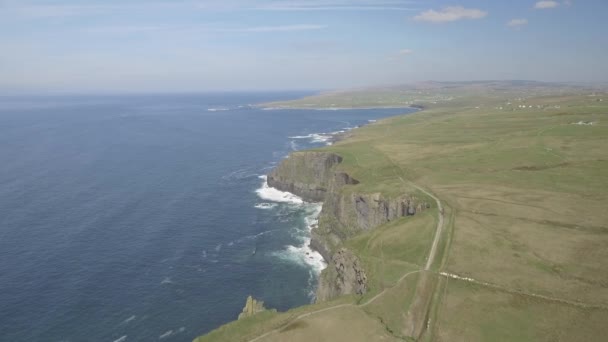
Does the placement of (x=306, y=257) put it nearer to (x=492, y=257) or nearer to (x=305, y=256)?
(x=305, y=256)

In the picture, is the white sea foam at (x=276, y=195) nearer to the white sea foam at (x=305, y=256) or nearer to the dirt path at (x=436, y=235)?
the white sea foam at (x=305, y=256)

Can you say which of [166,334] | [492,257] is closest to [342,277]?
[492,257]

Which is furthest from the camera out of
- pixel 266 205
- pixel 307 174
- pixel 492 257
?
pixel 307 174

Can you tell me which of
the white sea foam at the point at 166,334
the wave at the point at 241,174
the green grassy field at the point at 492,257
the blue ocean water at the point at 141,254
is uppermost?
the green grassy field at the point at 492,257

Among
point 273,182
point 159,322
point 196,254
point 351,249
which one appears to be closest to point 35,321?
point 159,322

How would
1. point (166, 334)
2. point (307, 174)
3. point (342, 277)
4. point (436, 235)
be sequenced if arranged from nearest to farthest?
point (166, 334) → point (436, 235) → point (342, 277) → point (307, 174)

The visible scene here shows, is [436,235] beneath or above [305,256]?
above

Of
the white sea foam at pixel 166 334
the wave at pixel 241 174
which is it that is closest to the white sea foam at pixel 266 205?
the wave at pixel 241 174
